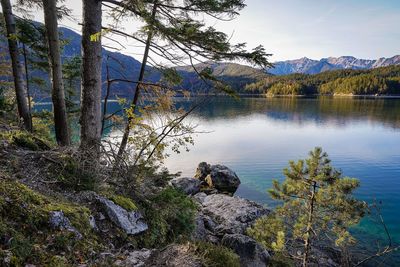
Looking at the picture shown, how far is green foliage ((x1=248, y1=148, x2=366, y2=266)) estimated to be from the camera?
8320 mm

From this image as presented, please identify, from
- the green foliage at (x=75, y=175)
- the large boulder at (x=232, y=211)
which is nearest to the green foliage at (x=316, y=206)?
the large boulder at (x=232, y=211)

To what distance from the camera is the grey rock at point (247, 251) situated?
246 inches

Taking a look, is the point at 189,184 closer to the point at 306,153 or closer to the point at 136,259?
the point at 306,153

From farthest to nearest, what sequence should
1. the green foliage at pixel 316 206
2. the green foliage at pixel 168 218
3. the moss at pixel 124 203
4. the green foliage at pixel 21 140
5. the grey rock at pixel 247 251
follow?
the green foliage at pixel 316 206 → the grey rock at pixel 247 251 → the green foliage at pixel 21 140 → the green foliage at pixel 168 218 → the moss at pixel 124 203

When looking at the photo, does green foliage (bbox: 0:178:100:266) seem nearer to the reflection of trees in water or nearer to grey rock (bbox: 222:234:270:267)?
grey rock (bbox: 222:234:270:267)

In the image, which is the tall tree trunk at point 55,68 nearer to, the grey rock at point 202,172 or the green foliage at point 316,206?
the green foliage at point 316,206

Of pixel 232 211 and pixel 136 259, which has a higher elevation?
pixel 136 259

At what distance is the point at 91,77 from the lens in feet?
18.2

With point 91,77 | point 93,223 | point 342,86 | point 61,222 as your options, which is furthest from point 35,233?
point 342,86

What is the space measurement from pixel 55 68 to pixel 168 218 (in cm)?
461

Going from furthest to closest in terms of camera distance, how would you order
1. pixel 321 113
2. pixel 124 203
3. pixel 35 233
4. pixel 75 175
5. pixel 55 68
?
pixel 321 113, pixel 55 68, pixel 75 175, pixel 124 203, pixel 35 233

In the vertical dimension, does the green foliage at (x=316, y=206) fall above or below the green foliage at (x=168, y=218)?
below

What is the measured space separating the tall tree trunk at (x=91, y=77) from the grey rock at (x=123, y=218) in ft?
4.05

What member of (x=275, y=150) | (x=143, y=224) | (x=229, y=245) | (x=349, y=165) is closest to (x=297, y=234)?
(x=229, y=245)
